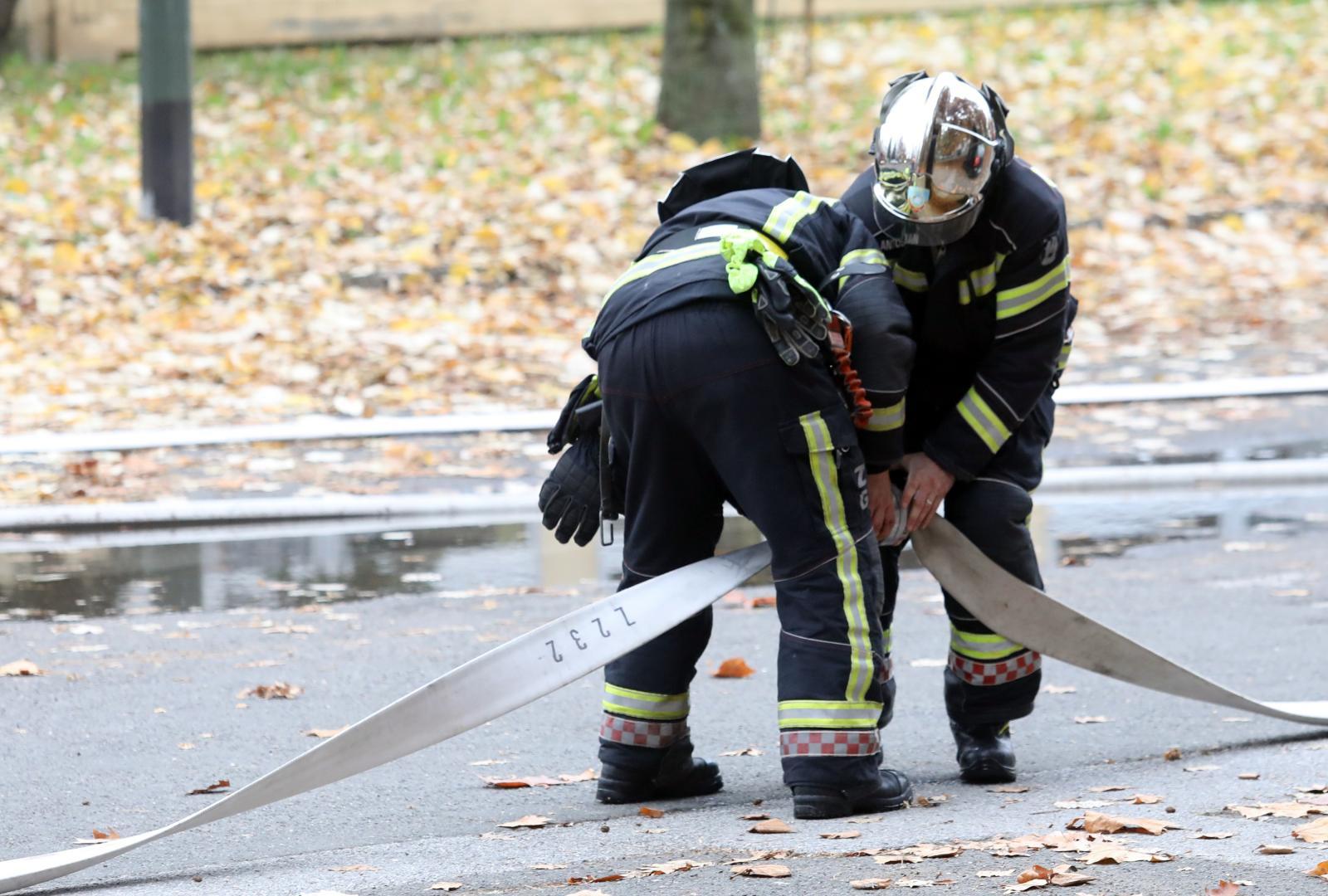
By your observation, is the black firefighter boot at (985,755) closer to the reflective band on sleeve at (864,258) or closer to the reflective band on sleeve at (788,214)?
the reflective band on sleeve at (864,258)

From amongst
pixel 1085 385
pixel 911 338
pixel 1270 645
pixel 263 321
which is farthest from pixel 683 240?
pixel 263 321

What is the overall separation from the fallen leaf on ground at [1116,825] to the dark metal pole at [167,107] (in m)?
10.1

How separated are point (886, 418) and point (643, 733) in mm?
932

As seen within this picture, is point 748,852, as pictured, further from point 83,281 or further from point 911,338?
point 83,281

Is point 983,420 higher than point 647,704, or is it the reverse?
point 983,420

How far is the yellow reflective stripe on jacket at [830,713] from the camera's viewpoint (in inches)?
158

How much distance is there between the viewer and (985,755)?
4.48m

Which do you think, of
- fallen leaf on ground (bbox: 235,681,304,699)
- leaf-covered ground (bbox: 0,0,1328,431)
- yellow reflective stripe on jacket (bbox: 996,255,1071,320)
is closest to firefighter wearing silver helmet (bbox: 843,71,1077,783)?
yellow reflective stripe on jacket (bbox: 996,255,1071,320)

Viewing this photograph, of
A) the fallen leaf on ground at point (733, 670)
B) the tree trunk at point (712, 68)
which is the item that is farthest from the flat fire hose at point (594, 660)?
the tree trunk at point (712, 68)

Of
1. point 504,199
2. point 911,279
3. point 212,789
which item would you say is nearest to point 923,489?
point 911,279

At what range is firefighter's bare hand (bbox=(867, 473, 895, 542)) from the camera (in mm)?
4316

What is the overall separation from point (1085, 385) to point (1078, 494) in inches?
73.7

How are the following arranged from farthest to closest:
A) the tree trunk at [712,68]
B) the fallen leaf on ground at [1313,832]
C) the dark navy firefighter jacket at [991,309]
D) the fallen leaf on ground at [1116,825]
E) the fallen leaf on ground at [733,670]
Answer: the tree trunk at [712,68], the fallen leaf on ground at [733,670], the dark navy firefighter jacket at [991,309], the fallen leaf on ground at [1116,825], the fallen leaf on ground at [1313,832]

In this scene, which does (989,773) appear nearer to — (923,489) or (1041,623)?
(1041,623)
